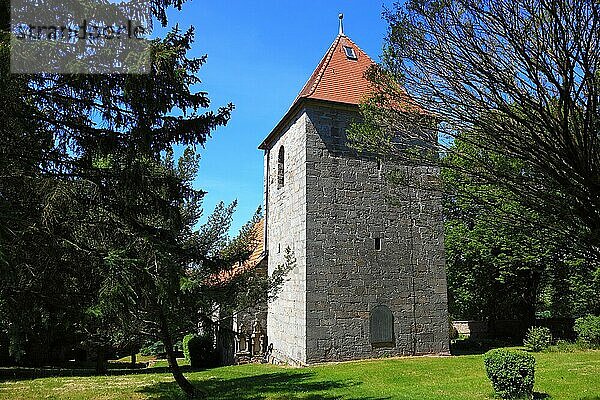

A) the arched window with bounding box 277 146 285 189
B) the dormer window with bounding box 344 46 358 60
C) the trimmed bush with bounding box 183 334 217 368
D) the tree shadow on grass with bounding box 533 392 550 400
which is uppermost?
the dormer window with bounding box 344 46 358 60

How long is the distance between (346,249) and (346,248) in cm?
3

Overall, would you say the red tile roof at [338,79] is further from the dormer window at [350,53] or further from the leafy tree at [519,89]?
the leafy tree at [519,89]

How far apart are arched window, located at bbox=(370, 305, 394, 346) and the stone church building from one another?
3 cm

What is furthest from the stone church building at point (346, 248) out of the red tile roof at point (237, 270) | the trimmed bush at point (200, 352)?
the trimmed bush at point (200, 352)

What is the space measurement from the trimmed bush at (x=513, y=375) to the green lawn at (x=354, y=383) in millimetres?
388

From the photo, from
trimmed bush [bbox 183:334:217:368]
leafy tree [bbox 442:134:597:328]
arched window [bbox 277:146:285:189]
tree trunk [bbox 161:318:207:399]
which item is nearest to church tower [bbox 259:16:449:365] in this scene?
arched window [bbox 277:146:285:189]

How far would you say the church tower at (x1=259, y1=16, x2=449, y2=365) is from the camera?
46.6ft

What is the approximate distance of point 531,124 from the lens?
21.1 feet

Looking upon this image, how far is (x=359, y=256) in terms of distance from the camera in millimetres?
14883

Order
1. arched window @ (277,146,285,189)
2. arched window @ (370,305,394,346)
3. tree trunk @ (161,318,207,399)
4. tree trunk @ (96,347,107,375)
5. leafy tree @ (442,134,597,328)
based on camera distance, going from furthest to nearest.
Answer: leafy tree @ (442,134,597,328) → arched window @ (277,146,285,189) → tree trunk @ (96,347,107,375) → arched window @ (370,305,394,346) → tree trunk @ (161,318,207,399)

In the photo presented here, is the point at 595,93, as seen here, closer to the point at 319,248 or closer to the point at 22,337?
the point at 22,337

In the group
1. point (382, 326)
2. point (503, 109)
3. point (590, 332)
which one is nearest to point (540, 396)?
point (503, 109)

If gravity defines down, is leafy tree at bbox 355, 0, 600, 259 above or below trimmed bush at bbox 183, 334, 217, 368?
above

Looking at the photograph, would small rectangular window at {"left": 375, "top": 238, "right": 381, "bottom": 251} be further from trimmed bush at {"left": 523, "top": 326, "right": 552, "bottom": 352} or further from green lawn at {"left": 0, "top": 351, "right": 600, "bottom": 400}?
trimmed bush at {"left": 523, "top": 326, "right": 552, "bottom": 352}
